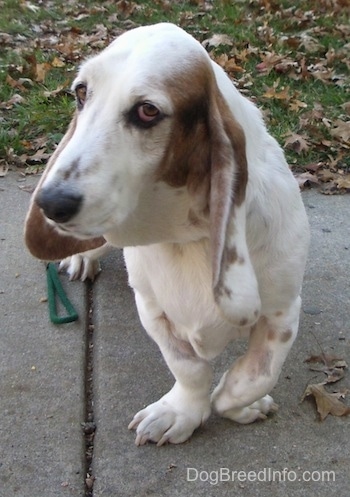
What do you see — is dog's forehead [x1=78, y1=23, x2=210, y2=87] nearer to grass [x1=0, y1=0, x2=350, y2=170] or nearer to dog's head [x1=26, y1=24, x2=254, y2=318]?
dog's head [x1=26, y1=24, x2=254, y2=318]

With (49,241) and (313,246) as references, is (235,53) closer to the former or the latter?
(313,246)

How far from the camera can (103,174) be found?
208cm

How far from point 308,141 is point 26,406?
2825mm

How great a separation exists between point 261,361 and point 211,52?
4344mm

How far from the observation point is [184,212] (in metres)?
2.51

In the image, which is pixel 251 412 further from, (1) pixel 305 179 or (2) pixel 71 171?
(1) pixel 305 179

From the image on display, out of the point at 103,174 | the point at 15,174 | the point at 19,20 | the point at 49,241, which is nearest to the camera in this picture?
the point at 103,174

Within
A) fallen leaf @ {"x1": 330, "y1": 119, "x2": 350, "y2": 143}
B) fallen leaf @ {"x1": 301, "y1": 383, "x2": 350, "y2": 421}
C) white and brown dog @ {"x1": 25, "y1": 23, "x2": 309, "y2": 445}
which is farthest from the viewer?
fallen leaf @ {"x1": 330, "y1": 119, "x2": 350, "y2": 143}

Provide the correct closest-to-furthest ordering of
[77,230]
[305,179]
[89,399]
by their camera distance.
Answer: [77,230], [89,399], [305,179]

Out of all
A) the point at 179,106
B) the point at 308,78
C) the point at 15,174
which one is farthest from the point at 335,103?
the point at 179,106

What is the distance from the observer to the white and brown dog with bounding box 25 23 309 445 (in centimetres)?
215

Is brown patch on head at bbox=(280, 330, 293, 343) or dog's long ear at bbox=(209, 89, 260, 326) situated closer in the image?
dog's long ear at bbox=(209, 89, 260, 326)

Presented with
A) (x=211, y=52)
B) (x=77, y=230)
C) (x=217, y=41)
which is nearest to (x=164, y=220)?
(x=77, y=230)

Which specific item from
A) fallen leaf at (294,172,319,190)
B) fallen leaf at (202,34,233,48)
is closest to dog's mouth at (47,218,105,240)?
fallen leaf at (294,172,319,190)
